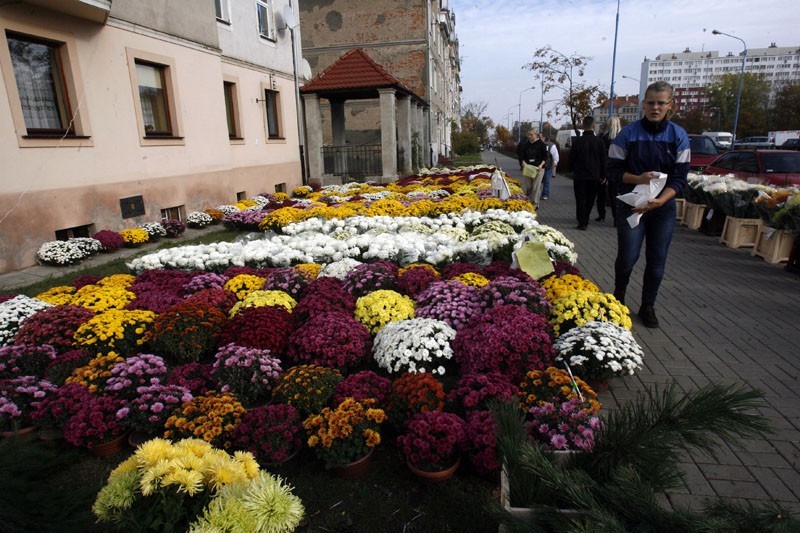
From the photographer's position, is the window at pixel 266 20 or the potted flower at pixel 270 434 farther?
the window at pixel 266 20

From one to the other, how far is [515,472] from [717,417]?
546mm

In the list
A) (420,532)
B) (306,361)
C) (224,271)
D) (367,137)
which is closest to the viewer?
(420,532)

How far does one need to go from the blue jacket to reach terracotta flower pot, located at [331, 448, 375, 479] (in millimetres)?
3807

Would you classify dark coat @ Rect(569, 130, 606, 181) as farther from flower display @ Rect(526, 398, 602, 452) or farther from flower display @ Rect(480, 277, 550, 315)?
flower display @ Rect(526, 398, 602, 452)

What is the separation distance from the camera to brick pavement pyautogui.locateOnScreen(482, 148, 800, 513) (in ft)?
9.30

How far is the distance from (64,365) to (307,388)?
221 cm

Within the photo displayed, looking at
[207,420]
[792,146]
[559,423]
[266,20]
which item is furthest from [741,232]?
[792,146]

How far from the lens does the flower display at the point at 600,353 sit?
12.2ft

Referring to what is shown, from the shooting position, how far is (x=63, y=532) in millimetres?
1468

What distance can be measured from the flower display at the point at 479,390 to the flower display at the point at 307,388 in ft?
2.82

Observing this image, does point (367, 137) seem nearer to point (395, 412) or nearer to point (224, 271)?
point (224, 271)

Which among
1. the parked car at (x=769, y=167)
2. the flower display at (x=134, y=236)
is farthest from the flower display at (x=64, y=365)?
the parked car at (x=769, y=167)

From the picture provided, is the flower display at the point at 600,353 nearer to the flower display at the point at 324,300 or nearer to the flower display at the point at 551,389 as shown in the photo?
the flower display at the point at 551,389

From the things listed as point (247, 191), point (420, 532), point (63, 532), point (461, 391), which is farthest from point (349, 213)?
point (63, 532)
